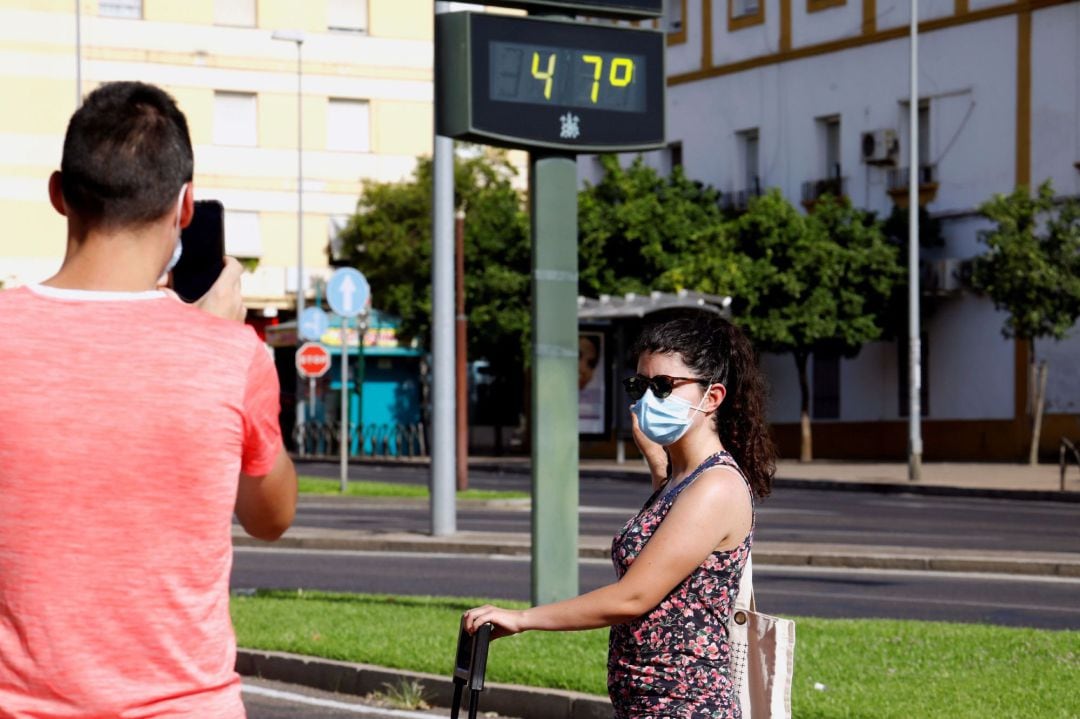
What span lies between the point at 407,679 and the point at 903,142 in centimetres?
3547

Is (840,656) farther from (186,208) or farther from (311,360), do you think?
(311,360)

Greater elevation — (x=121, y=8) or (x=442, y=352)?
(x=121, y=8)

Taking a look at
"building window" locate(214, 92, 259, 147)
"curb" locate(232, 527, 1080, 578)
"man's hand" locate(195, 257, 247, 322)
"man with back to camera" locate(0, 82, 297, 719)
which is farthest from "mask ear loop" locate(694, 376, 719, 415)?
"building window" locate(214, 92, 259, 147)

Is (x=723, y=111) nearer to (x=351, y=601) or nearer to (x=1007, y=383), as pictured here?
(x=1007, y=383)

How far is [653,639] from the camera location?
14.6ft

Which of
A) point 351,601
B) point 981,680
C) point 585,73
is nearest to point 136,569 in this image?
point 981,680

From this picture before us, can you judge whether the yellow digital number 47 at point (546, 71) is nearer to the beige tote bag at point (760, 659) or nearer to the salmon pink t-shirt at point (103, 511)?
the beige tote bag at point (760, 659)

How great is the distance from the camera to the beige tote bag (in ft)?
14.9

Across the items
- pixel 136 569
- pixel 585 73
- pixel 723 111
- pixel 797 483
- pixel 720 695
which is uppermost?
pixel 723 111

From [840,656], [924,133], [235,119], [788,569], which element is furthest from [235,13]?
[840,656]

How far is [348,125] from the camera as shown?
56000 millimetres

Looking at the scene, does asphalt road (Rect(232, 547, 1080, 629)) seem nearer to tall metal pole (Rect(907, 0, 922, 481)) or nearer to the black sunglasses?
the black sunglasses

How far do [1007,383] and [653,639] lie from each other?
125 feet

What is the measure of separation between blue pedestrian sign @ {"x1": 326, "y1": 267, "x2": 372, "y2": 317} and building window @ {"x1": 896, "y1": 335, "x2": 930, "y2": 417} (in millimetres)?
19916
